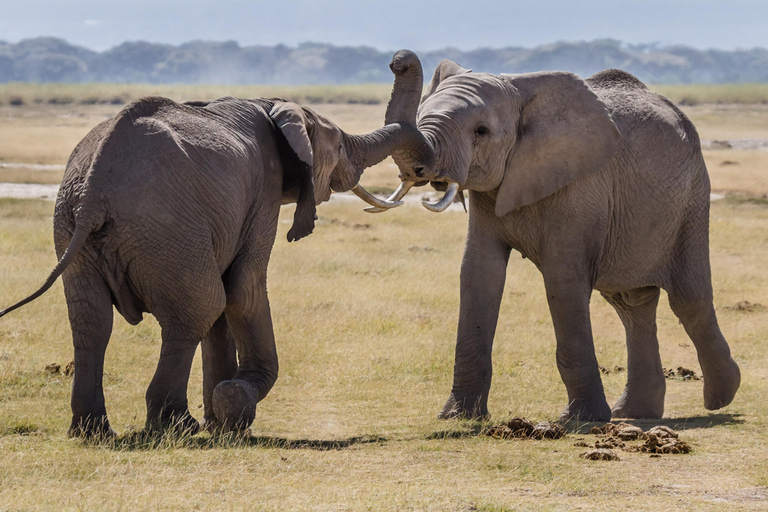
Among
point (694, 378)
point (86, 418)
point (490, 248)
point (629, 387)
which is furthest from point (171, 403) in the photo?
point (694, 378)

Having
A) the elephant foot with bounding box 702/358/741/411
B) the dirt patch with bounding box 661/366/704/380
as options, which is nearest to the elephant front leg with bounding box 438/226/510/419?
the elephant foot with bounding box 702/358/741/411

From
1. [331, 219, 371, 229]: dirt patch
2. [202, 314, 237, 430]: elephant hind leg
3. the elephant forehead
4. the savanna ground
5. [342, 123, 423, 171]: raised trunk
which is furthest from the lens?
[331, 219, 371, 229]: dirt patch

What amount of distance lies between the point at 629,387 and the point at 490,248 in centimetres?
229

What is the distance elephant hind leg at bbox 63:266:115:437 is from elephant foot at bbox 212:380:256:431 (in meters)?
0.79

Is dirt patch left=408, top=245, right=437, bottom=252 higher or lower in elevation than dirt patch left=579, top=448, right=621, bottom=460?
lower

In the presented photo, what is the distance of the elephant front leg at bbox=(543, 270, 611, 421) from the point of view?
346 inches

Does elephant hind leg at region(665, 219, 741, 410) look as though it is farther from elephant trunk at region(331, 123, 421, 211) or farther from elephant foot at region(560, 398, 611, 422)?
elephant trunk at region(331, 123, 421, 211)

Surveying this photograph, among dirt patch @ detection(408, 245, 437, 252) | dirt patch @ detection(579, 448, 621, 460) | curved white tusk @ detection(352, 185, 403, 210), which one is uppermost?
curved white tusk @ detection(352, 185, 403, 210)

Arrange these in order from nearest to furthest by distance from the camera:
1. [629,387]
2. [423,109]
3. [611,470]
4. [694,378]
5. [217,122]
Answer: [611,470]
[217,122]
[423,109]
[629,387]
[694,378]

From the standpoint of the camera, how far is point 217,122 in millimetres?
7543

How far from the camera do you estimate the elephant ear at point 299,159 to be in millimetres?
7727

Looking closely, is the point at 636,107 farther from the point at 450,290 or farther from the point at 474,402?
the point at 450,290

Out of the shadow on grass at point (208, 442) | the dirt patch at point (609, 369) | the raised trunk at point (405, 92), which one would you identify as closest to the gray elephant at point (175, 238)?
the shadow on grass at point (208, 442)

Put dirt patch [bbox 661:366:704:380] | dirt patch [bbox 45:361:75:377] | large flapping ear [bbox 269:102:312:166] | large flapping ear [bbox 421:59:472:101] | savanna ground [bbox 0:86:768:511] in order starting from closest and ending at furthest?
1. savanna ground [bbox 0:86:768:511]
2. large flapping ear [bbox 269:102:312:166]
3. large flapping ear [bbox 421:59:472:101]
4. dirt patch [bbox 45:361:75:377]
5. dirt patch [bbox 661:366:704:380]
